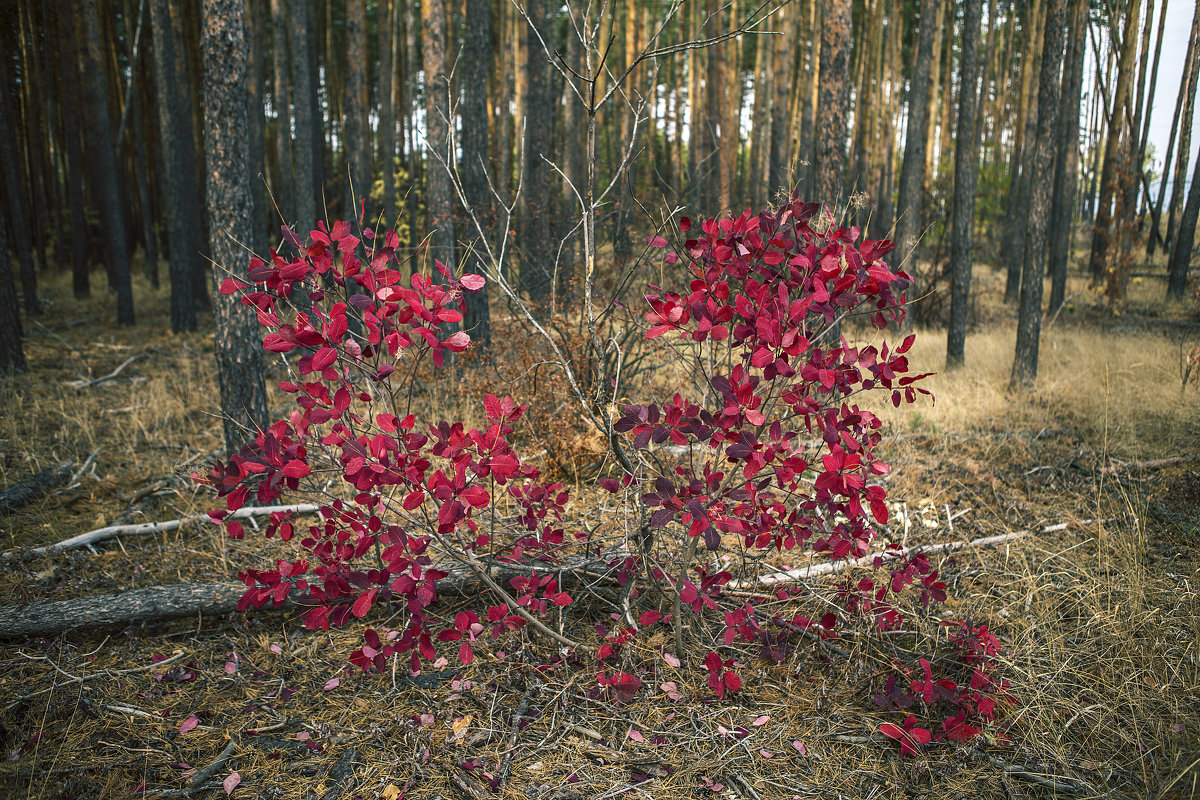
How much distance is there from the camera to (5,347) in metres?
5.92

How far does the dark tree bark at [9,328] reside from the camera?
227 inches

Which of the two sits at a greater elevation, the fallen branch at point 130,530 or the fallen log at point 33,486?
the fallen log at point 33,486

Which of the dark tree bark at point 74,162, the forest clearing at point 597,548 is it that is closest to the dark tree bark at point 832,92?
the forest clearing at point 597,548

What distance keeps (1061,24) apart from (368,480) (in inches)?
281

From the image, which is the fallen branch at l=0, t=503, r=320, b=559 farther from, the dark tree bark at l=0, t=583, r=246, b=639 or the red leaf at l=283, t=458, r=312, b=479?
the red leaf at l=283, t=458, r=312, b=479

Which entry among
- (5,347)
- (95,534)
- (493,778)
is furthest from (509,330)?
(5,347)

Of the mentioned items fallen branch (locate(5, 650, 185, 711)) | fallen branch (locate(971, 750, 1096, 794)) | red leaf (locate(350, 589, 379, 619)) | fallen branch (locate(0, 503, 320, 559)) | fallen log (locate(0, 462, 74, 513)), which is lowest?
fallen branch (locate(971, 750, 1096, 794))

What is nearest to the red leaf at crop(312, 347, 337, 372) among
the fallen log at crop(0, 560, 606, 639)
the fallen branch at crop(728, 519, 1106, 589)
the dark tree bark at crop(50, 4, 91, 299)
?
the fallen log at crop(0, 560, 606, 639)

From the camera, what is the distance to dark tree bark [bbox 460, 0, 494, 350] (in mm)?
6539

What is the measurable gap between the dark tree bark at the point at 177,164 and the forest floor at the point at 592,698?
5.73 metres

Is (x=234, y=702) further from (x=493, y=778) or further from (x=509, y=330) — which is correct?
(x=509, y=330)

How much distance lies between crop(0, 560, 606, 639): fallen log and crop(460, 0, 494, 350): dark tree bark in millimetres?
3620

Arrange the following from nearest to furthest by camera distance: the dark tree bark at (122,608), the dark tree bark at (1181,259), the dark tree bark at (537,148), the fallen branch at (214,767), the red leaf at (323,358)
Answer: the red leaf at (323,358) < the fallen branch at (214,767) < the dark tree bark at (122,608) < the dark tree bark at (537,148) < the dark tree bark at (1181,259)

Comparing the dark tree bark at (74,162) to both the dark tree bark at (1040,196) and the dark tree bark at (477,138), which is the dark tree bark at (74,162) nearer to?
the dark tree bark at (477,138)
